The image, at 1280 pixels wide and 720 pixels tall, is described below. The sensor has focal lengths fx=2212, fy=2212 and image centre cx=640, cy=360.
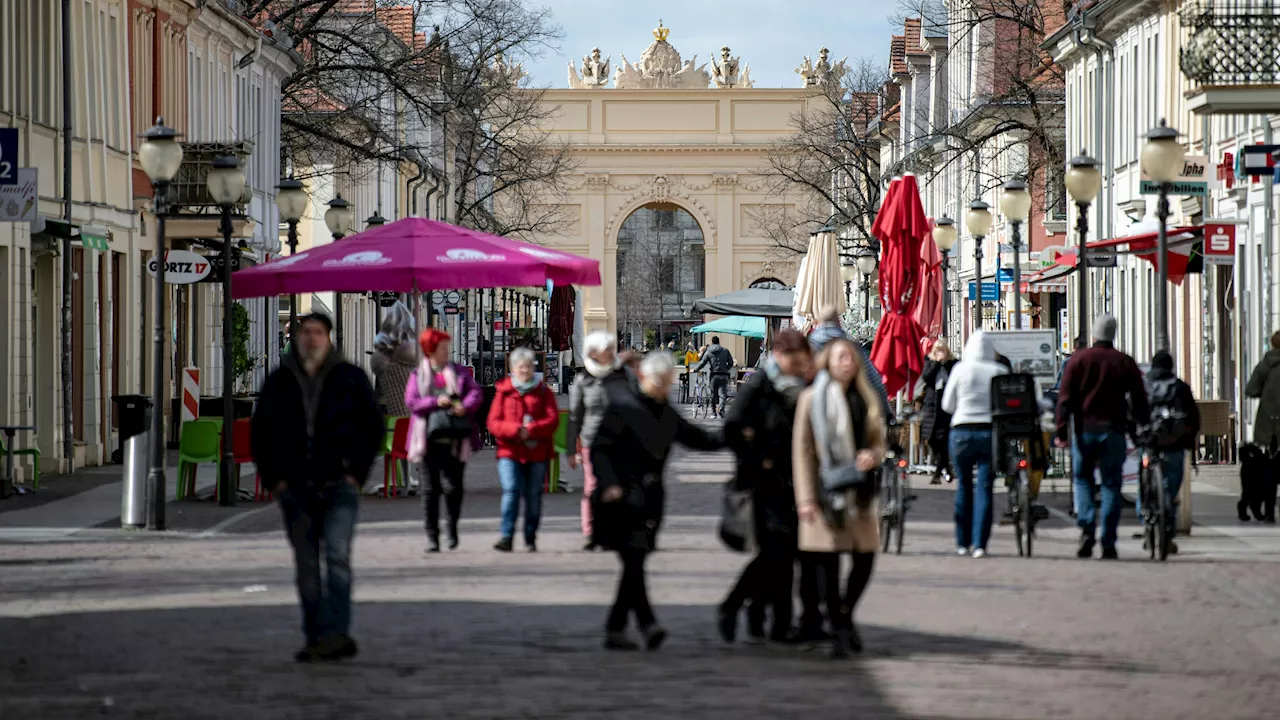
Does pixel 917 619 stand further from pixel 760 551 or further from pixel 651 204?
pixel 651 204

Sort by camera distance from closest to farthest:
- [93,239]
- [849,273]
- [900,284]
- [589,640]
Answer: [589,640]
[900,284]
[93,239]
[849,273]

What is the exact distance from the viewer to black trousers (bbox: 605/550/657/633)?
10.6 meters

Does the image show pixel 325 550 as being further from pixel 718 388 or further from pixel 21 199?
pixel 718 388

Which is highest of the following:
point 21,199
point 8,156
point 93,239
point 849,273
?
point 849,273

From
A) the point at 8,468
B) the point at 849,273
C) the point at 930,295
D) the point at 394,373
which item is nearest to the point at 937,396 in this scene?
the point at 930,295

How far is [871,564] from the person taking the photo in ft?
34.6

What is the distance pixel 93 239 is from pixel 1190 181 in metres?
14.5

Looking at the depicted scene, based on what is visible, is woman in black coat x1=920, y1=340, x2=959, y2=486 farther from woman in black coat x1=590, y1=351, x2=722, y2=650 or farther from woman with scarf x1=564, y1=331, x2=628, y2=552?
woman in black coat x1=590, y1=351, x2=722, y2=650

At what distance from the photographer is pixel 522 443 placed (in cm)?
1630

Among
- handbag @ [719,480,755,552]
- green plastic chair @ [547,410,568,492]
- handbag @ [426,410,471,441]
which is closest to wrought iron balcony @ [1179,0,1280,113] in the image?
green plastic chair @ [547,410,568,492]

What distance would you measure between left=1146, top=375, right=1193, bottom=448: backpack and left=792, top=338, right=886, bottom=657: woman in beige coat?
20.7ft

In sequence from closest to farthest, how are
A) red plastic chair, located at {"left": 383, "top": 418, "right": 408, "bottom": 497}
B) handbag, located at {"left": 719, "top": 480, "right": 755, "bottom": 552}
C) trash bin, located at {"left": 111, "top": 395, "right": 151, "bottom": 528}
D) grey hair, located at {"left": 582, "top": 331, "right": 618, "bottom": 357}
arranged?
handbag, located at {"left": 719, "top": 480, "right": 755, "bottom": 552}, grey hair, located at {"left": 582, "top": 331, "right": 618, "bottom": 357}, trash bin, located at {"left": 111, "top": 395, "right": 151, "bottom": 528}, red plastic chair, located at {"left": 383, "top": 418, "right": 408, "bottom": 497}

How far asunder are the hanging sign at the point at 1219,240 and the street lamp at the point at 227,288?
995 centimetres

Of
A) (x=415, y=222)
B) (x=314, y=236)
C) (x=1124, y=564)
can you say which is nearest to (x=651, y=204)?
(x=314, y=236)
